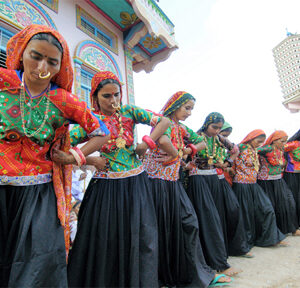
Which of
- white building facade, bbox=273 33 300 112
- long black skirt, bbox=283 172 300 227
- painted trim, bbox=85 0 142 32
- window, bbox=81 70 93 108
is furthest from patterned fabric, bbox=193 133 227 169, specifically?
white building facade, bbox=273 33 300 112

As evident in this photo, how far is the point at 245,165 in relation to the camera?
12.8ft

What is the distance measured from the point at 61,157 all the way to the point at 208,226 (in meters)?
2.05

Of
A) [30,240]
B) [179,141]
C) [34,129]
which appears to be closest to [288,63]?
[179,141]

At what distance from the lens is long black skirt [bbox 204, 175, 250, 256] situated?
10.2 ft

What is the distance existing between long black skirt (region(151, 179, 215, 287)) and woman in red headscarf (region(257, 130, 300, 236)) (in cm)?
281

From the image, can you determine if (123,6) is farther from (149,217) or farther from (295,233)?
(295,233)

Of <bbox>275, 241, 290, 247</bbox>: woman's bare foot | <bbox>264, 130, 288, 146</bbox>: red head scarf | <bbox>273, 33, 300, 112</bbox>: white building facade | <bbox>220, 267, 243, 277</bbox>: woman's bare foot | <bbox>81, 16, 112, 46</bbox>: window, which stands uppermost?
<bbox>273, 33, 300, 112</bbox>: white building facade

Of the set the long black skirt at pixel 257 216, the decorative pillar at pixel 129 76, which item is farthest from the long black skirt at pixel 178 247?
the decorative pillar at pixel 129 76

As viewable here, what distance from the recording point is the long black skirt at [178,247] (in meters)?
2.13

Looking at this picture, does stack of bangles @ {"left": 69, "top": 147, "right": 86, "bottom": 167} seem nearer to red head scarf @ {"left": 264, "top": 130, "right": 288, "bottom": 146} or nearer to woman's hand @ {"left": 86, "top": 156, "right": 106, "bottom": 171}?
woman's hand @ {"left": 86, "top": 156, "right": 106, "bottom": 171}

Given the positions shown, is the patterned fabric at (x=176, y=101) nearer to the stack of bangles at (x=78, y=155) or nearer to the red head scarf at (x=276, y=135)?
the stack of bangles at (x=78, y=155)

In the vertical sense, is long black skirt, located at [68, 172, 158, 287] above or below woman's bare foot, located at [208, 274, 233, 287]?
above

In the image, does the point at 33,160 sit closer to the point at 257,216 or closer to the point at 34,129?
the point at 34,129

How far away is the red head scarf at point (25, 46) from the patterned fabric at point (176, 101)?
1.44 meters
